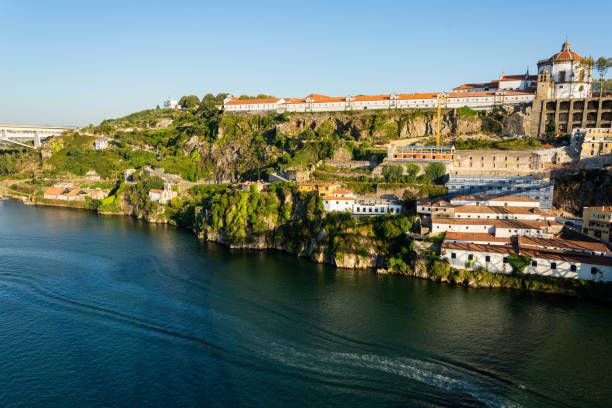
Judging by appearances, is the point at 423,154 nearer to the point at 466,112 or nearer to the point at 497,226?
the point at 497,226

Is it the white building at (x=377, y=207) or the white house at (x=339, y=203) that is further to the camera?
the white building at (x=377, y=207)

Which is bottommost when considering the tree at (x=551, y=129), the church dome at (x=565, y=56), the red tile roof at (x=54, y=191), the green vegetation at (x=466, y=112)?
the red tile roof at (x=54, y=191)

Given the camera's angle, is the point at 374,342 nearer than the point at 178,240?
Yes

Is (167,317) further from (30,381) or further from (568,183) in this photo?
(568,183)

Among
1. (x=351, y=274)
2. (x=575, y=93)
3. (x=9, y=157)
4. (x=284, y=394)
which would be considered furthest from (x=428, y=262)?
(x=9, y=157)

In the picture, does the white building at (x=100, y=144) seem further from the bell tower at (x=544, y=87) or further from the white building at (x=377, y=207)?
the bell tower at (x=544, y=87)

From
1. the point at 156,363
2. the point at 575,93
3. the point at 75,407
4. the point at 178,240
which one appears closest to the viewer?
the point at 75,407

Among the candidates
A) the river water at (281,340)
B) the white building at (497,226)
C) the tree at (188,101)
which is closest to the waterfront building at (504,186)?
the white building at (497,226)

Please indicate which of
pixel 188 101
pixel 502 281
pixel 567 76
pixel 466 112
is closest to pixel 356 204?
pixel 502 281

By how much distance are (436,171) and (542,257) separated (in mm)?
14101

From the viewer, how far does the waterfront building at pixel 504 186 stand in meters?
31.2

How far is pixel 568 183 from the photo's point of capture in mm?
31516

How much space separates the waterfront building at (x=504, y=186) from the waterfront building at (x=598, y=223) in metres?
3.77

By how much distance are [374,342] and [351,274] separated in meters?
9.75
